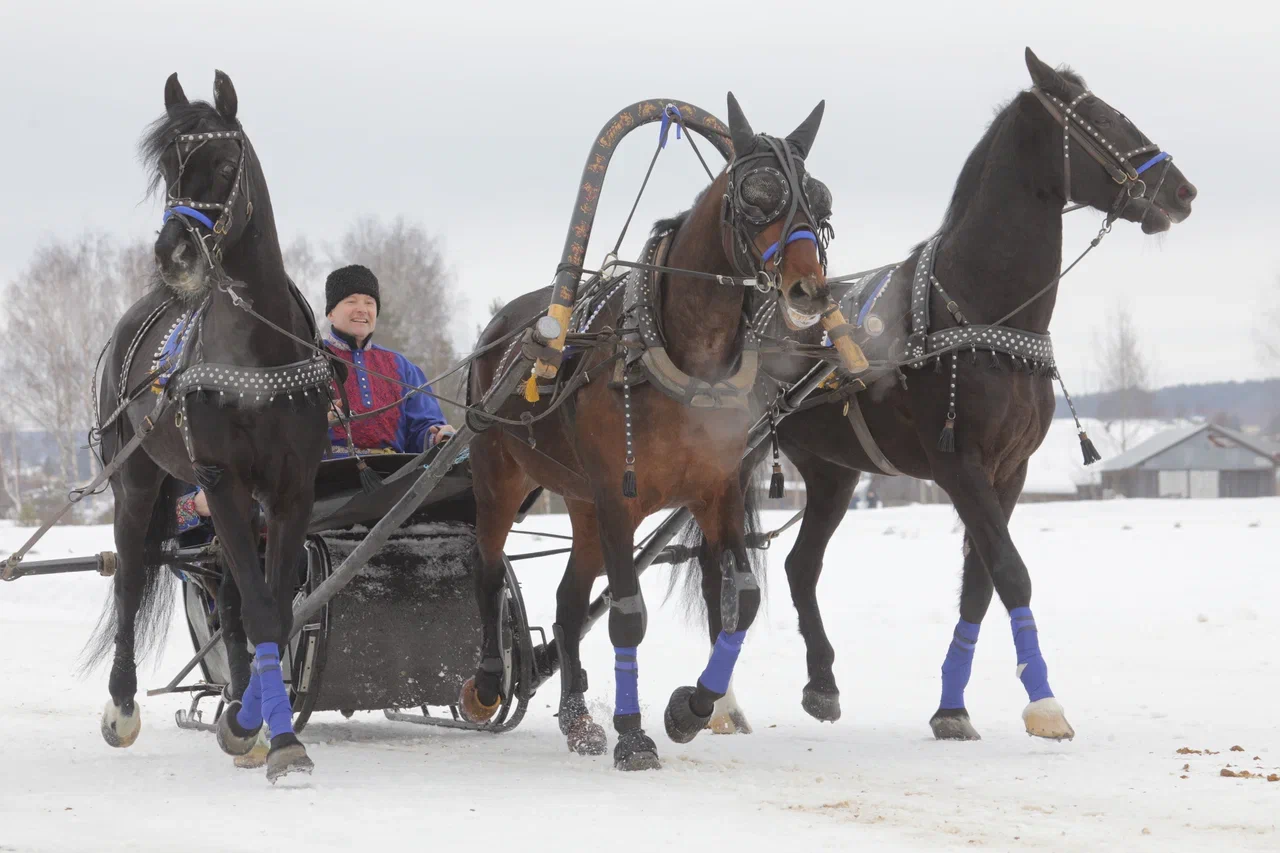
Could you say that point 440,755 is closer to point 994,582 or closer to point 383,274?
point 994,582

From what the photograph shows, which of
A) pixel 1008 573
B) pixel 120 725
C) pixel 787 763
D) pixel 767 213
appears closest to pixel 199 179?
pixel 767 213

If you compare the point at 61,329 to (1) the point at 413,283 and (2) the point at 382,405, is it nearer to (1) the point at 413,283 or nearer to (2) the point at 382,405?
(1) the point at 413,283

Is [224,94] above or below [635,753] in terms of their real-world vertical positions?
above

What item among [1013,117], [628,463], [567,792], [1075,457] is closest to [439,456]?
[628,463]

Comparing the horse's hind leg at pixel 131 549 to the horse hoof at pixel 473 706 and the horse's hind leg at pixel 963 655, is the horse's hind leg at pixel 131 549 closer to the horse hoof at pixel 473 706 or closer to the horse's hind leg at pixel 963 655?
the horse hoof at pixel 473 706

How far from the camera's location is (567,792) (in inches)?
201

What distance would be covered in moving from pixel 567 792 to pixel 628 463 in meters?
1.28

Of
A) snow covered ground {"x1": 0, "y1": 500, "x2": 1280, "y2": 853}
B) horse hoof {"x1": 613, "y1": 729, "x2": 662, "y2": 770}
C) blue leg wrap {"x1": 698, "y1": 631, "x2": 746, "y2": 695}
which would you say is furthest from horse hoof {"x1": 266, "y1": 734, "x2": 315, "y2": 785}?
blue leg wrap {"x1": 698, "y1": 631, "x2": 746, "y2": 695}

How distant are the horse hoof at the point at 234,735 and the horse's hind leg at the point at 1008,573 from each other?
3120mm

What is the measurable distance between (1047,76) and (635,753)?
3446mm

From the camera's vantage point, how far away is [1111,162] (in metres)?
6.27

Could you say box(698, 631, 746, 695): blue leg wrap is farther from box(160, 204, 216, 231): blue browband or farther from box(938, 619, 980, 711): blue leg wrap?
box(160, 204, 216, 231): blue browband

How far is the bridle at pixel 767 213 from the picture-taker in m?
5.18

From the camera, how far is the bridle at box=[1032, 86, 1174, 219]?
6250 millimetres
